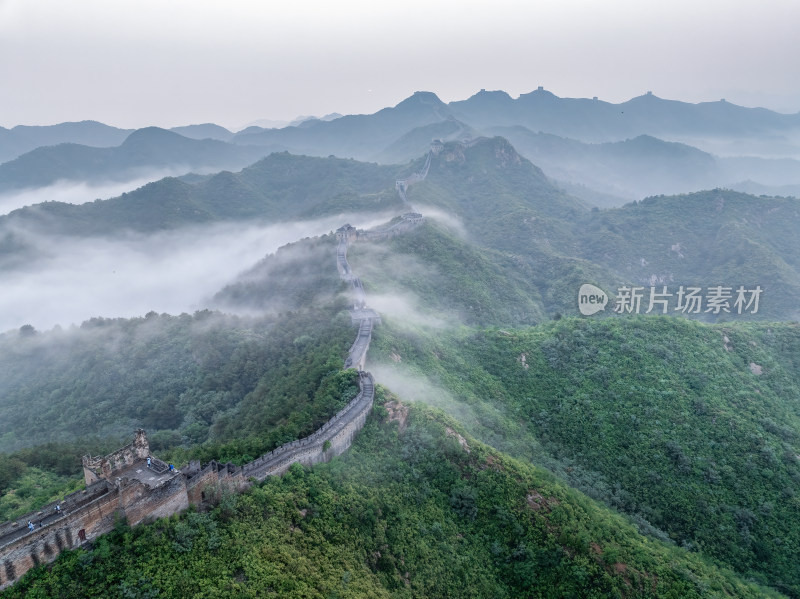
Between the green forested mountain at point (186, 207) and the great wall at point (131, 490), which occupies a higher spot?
the green forested mountain at point (186, 207)

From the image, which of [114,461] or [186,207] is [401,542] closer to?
[114,461]

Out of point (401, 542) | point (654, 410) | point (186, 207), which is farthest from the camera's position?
point (186, 207)

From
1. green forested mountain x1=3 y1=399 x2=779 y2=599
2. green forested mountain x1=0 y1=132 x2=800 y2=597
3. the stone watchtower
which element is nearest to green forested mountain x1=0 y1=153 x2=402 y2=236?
green forested mountain x1=0 y1=132 x2=800 y2=597

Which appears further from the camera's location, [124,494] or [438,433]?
[438,433]

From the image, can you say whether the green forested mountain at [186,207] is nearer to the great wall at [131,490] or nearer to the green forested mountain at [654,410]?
the green forested mountain at [654,410]

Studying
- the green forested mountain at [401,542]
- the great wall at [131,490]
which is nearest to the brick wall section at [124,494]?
the great wall at [131,490]

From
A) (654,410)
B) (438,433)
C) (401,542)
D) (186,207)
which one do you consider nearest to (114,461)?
(401,542)

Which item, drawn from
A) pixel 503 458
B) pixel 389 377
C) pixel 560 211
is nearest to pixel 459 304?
pixel 389 377

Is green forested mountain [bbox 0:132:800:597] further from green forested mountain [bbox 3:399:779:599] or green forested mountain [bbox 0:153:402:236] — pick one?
green forested mountain [bbox 0:153:402:236]

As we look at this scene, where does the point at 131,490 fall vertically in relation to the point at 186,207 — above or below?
below
